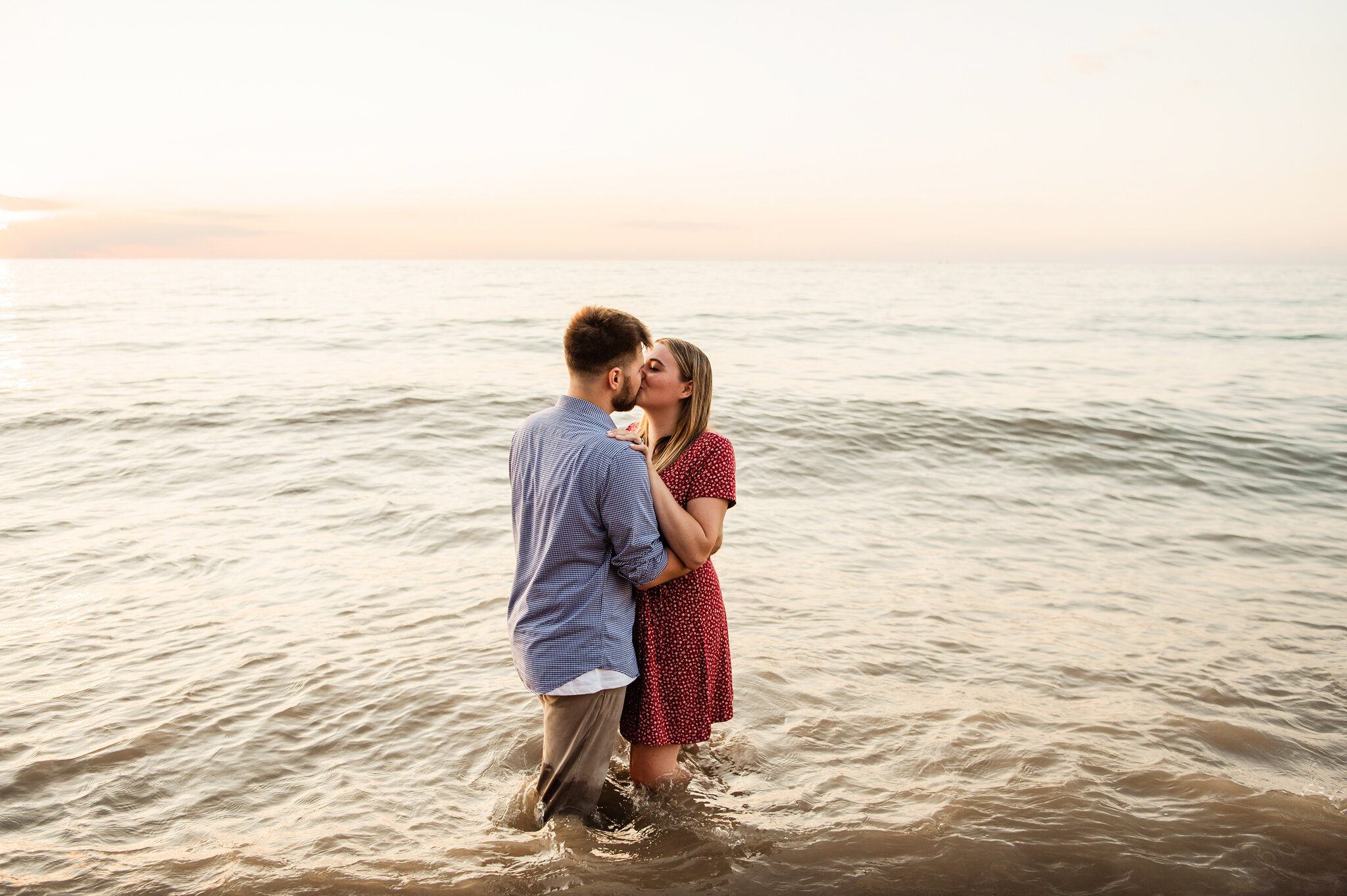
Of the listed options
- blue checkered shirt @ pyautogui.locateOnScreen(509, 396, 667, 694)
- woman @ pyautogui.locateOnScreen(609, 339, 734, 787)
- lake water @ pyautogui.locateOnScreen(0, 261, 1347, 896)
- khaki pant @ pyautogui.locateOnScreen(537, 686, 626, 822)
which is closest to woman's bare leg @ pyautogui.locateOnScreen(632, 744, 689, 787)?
woman @ pyautogui.locateOnScreen(609, 339, 734, 787)

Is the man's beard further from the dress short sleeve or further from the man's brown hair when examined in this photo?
the dress short sleeve

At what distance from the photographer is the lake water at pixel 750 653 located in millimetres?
3303

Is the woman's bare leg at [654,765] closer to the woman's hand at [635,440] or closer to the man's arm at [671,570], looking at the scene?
the man's arm at [671,570]

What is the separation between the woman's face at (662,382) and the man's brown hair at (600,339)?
0.34 metres

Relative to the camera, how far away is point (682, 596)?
3.17m

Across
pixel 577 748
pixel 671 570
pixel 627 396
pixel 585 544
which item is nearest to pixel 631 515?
pixel 585 544

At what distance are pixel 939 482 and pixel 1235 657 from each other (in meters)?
4.65

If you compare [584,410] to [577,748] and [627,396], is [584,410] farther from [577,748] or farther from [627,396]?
[577,748]

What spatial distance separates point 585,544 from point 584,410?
445 millimetres

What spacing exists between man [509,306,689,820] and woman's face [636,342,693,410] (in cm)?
19

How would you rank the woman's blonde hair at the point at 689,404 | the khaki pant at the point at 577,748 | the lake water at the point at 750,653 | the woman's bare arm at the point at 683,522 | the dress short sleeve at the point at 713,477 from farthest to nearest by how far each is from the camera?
the lake water at the point at 750,653 → the woman's blonde hair at the point at 689,404 → the dress short sleeve at the point at 713,477 → the khaki pant at the point at 577,748 → the woman's bare arm at the point at 683,522

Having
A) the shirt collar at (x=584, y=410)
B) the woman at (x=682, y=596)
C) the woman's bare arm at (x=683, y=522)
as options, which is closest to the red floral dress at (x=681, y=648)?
the woman at (x=682, y=596)

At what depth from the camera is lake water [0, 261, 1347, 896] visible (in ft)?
10.8

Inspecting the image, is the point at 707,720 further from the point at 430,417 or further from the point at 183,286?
the point at 183,286
